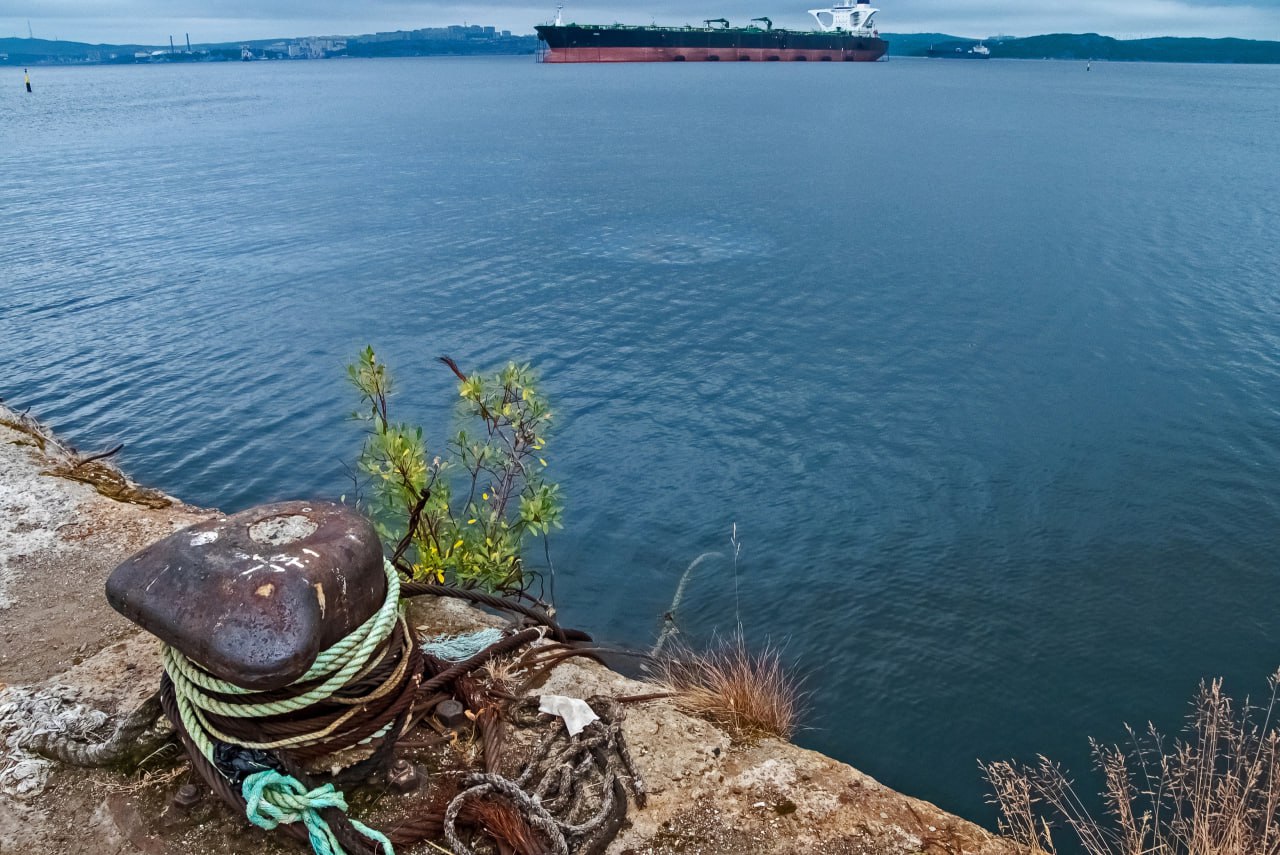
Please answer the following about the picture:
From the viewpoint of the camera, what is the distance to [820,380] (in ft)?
51.2

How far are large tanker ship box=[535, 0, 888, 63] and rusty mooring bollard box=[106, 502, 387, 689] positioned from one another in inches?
5757

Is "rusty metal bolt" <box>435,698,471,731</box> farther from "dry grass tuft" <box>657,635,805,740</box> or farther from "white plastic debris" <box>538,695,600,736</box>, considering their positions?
"dry grass tuft" <box>657,635,805,740</box>

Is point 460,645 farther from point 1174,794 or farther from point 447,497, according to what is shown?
point 1174,794

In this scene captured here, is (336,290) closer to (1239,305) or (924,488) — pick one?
(924,488)

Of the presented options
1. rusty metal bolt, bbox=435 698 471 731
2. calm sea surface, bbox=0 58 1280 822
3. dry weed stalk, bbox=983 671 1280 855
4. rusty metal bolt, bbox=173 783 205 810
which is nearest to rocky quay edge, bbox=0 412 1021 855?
rusty metal bolt, bbox=173 783 205 810

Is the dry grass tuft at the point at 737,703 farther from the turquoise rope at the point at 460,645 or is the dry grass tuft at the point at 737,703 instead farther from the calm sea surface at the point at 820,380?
the calm sea surface at the point at 820,380

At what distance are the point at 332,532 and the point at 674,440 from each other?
9.54 meters

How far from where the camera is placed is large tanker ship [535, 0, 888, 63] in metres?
145

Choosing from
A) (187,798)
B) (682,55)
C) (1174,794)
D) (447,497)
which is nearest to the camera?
(187,798)

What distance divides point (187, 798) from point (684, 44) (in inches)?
6382

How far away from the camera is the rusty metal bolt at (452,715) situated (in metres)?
4.66

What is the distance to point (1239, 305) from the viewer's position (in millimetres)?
18688

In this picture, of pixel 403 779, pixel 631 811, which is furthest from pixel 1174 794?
pixel 403 779

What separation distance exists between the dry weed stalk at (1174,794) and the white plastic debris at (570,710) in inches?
85.1
